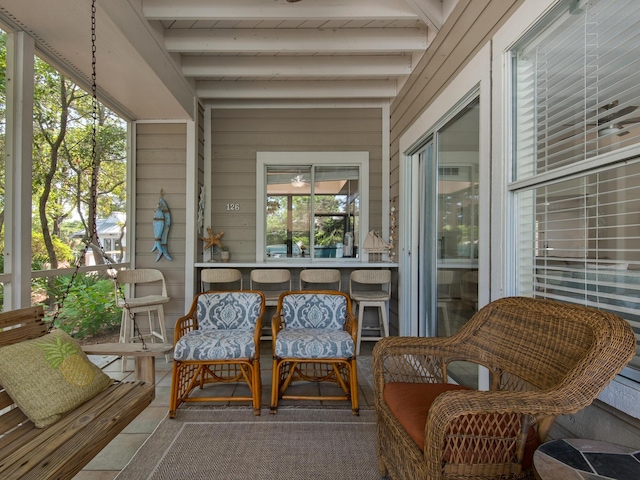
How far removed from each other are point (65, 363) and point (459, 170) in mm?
2654

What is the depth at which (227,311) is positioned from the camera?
265 cm

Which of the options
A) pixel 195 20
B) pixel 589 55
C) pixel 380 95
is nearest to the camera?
pixel 589 55

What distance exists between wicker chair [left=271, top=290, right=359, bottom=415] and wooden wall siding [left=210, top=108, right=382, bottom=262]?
1761 mm

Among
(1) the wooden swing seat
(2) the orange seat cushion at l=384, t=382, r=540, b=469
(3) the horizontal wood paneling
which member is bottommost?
(1) the wooden swing seat

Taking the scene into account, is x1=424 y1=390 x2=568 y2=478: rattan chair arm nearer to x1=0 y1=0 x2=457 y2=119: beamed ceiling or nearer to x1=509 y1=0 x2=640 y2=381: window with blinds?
x1=509 y1=0 x2=640 y2=381: window with blinds

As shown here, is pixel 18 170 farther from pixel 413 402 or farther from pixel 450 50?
pixel 450 50

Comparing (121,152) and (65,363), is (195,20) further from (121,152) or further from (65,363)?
(65,363)

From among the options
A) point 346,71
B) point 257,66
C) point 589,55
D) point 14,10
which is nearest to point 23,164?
point 14,10

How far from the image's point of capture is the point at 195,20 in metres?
2.79

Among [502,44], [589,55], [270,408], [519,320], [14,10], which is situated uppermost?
[14,10]

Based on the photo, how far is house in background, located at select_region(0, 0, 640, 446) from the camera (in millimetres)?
1325

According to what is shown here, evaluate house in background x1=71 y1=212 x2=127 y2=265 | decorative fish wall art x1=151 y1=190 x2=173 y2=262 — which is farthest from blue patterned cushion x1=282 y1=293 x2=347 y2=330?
house in background x1=71 y1=212 x2=127 y2=265

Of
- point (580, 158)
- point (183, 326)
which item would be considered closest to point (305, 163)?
point (183, 326)

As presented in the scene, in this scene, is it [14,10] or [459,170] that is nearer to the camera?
[14,10]
